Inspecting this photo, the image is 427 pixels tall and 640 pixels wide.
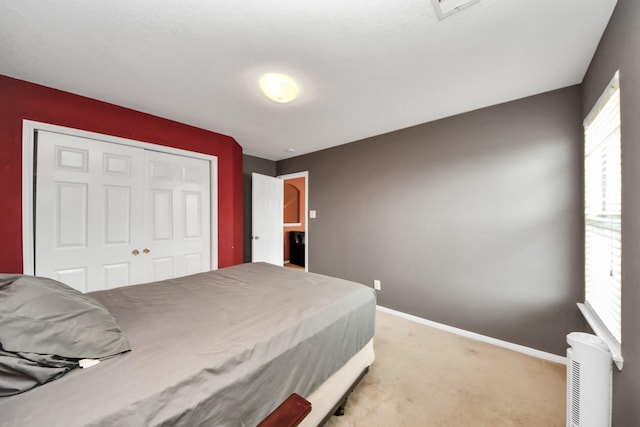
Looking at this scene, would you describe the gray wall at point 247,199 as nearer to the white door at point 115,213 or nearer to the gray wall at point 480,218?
the white door at point 115,213

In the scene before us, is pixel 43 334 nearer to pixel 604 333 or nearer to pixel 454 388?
pixel 454 388

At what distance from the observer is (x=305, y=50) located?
1540mm

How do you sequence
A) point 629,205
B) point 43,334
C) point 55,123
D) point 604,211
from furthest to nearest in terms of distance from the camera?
point 55,123, point 604,211, point 629,205, point 43,334

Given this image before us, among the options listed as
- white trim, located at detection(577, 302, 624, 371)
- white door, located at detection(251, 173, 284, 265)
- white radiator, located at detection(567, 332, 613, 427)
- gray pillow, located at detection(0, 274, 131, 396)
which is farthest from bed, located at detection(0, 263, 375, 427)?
white door, located at detection(251, 173, 284, 265)

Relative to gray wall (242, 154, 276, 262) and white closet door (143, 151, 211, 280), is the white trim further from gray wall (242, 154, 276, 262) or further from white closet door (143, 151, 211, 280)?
gray wall (242, 154, 276, 262)

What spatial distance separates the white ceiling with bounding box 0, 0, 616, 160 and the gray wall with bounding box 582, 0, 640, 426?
236 millimetres

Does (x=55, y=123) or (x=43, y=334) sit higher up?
(x=55, y=123)

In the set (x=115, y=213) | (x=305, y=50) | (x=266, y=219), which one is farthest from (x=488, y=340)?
(x=115, y=213)

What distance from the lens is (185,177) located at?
112 inches

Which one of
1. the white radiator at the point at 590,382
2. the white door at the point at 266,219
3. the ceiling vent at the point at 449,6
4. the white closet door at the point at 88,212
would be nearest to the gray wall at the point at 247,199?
the white door at the point at 266,219

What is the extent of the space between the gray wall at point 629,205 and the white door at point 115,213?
3.52 metres

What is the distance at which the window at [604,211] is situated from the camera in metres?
1.29

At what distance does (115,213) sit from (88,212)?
0.19 meters

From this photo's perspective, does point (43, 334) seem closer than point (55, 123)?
Yes
